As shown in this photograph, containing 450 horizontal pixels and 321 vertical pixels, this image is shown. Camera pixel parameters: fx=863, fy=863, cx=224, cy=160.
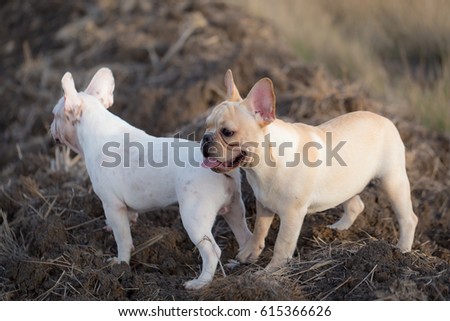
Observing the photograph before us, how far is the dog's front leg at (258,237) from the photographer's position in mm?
6121

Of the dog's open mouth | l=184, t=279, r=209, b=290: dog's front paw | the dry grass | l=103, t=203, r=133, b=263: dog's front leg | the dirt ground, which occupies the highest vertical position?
the dog's open mouth

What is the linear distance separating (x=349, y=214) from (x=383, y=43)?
688 cm

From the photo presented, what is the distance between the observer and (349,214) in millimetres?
6773

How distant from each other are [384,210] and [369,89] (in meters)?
4.06

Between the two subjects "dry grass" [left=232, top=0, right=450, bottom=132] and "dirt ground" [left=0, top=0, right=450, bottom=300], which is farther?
"dry grass" [left=232, top=0, right=450, bottom=132]

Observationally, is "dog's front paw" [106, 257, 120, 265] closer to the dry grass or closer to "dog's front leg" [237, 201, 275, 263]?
"dog's front leg" [237, 201, 275, 263]

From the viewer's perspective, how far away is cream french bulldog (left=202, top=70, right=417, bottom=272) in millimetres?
5578

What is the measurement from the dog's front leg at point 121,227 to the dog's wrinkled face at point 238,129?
0.86 metres

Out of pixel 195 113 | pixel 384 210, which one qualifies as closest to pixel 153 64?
pixel 195 113

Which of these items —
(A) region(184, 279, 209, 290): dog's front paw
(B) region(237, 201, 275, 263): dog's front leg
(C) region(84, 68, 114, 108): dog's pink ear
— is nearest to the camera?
(A) region(184, 279, 209, 290): dog's front paw

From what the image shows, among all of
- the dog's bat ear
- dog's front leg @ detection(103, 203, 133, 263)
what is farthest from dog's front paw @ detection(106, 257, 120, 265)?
the dog's bat ear

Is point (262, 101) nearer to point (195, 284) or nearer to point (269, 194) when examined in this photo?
point (269, 194)

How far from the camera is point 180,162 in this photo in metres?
5.97

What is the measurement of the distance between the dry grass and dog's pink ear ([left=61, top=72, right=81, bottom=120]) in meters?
4.80
